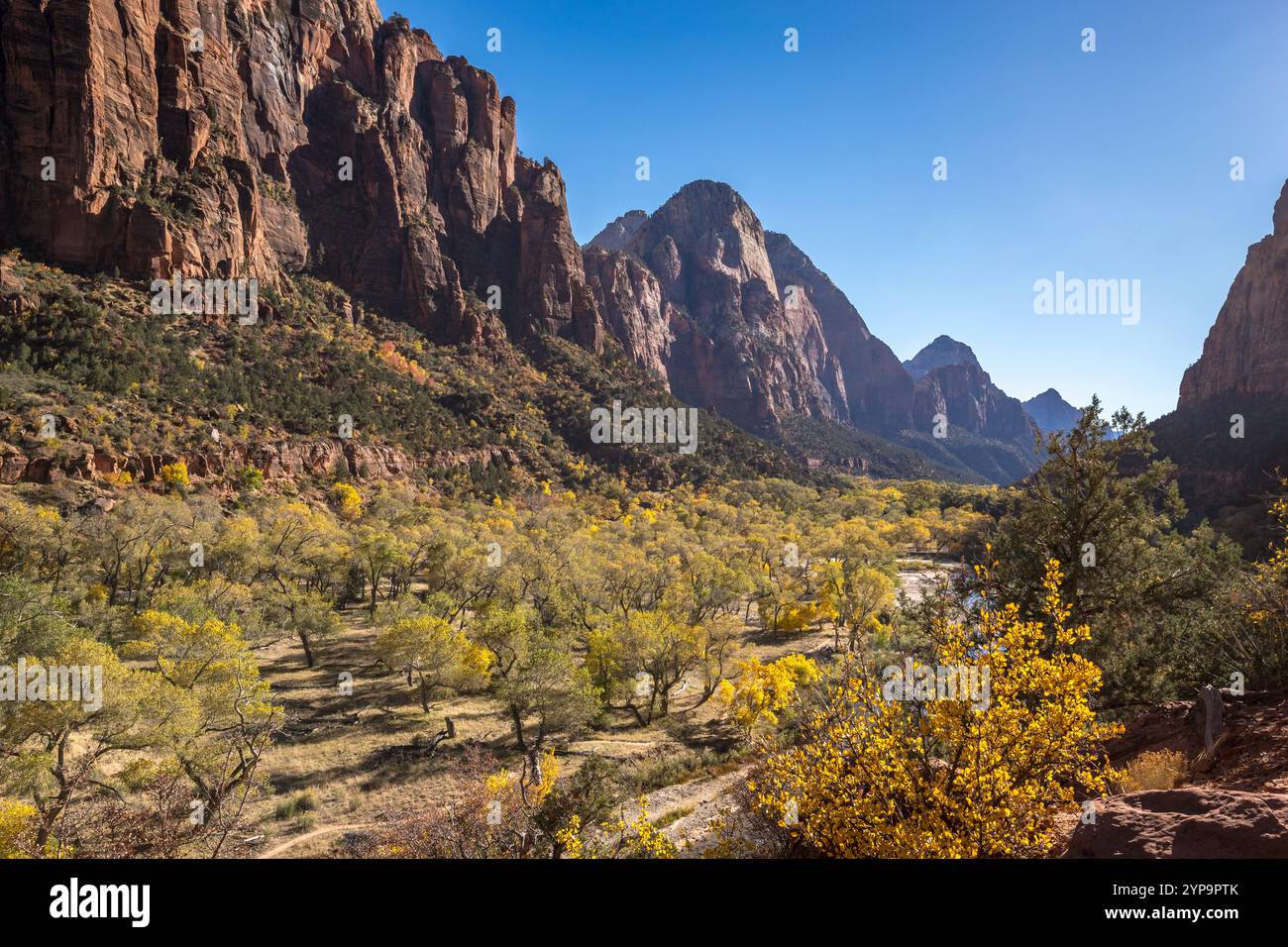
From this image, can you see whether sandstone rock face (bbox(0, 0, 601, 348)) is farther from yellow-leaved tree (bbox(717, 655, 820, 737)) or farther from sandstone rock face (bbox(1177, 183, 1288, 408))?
sandstone rock face (bbox(1177, 183, 1288, 408))

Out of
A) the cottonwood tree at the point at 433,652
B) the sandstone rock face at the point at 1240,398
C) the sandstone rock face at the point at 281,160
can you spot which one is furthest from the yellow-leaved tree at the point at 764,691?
the sandstone rock face at the point at 281,160

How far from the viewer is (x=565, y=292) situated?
127875mm

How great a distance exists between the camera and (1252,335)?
8844cm

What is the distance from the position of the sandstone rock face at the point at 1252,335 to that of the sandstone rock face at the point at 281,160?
119 m

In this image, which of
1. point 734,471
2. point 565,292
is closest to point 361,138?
point 565,292

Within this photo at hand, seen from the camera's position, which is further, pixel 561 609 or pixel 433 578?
pixel 433 578

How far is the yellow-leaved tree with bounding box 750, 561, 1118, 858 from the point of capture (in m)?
5.63

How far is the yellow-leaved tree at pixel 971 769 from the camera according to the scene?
563 centimetres

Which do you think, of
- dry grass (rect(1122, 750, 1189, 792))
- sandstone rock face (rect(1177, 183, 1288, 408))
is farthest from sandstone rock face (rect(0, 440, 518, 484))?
sandstone rock face (rect(1177, 183, 1288, 408))

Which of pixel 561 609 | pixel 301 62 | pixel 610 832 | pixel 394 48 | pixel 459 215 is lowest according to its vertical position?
pixel 610 832
